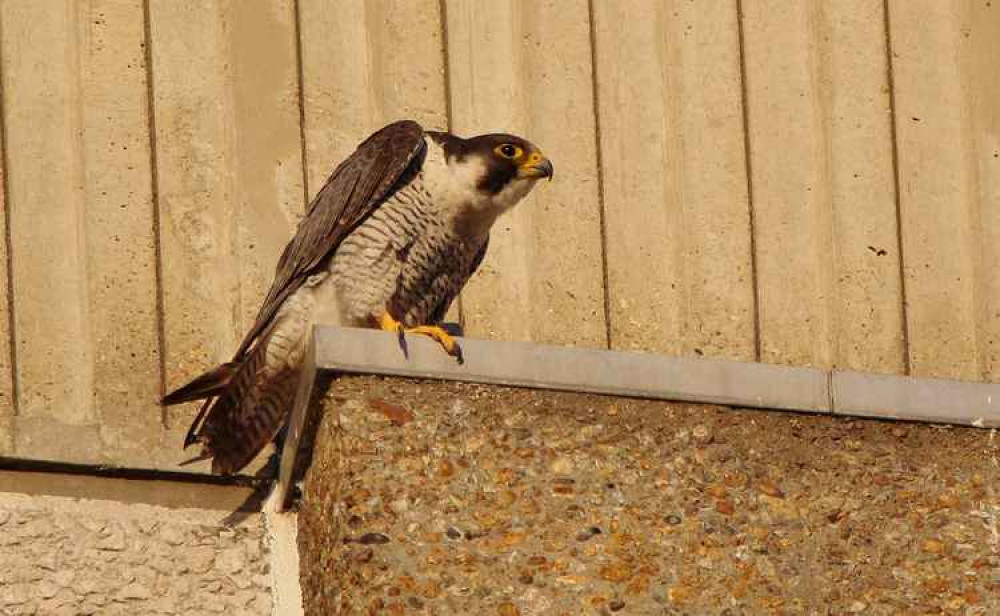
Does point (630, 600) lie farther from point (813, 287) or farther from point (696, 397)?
point (813, 287)

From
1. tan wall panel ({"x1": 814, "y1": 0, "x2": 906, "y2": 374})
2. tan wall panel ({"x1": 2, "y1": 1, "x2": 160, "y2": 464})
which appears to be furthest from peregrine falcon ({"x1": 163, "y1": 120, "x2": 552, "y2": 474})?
tan wall panel ({"x1": 814, "y1": 0, "x2": 906, "y2": 374})

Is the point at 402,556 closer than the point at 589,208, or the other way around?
the point at 402,556

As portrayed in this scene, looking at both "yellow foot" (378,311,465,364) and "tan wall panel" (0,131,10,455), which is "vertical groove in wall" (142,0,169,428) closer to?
"tan wall panel" (0,131,10,455)

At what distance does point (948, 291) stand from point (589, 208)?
44.1 inches

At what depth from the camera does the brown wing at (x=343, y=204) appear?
611cm

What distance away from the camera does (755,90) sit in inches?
287

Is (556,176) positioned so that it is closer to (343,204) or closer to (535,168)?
(535,168)

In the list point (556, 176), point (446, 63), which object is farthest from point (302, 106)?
point (556, 176)

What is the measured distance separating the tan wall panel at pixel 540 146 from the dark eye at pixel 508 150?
21.0 inches

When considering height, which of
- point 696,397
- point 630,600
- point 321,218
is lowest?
point 630,600

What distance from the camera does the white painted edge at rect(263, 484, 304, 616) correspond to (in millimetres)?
5824

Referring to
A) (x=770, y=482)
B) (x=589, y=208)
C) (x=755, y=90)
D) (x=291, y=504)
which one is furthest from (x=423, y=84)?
(x=770, y=482)

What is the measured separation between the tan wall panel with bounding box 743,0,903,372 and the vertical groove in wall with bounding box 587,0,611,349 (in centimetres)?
47

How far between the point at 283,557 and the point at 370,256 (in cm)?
79
